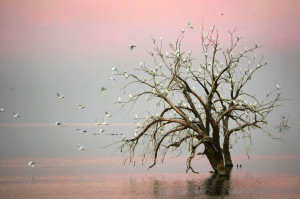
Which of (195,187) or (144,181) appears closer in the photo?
(195,187)

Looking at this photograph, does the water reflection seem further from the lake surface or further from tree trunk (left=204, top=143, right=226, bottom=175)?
tree trunk (left=204, top=143, right=226, bottom=175)

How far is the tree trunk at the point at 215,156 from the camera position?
2439 cm

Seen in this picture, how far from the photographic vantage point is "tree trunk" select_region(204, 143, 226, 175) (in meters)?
24.4

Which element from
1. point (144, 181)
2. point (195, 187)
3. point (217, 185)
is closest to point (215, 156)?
point (217, 185)

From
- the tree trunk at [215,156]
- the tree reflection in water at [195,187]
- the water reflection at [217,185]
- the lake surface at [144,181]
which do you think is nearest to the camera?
the tree reflection in water at [195,187]

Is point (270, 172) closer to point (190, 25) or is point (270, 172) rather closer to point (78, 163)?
point (190, 25)

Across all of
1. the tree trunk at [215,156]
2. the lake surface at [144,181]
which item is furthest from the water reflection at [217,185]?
the tree trunk at [215,156]

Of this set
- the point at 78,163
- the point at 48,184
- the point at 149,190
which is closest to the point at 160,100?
the point at 149,190

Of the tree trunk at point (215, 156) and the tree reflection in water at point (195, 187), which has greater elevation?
the tree trunk at point (215, 156)

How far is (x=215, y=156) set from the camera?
2469 centimetres

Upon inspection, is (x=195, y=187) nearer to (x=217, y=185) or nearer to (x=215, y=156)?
(x=217, y=185)

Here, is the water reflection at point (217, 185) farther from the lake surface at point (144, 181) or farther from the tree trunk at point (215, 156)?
the tree trunk at point (215, 156)

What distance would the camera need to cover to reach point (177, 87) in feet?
81.3

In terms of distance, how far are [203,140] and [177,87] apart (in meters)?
2.91
